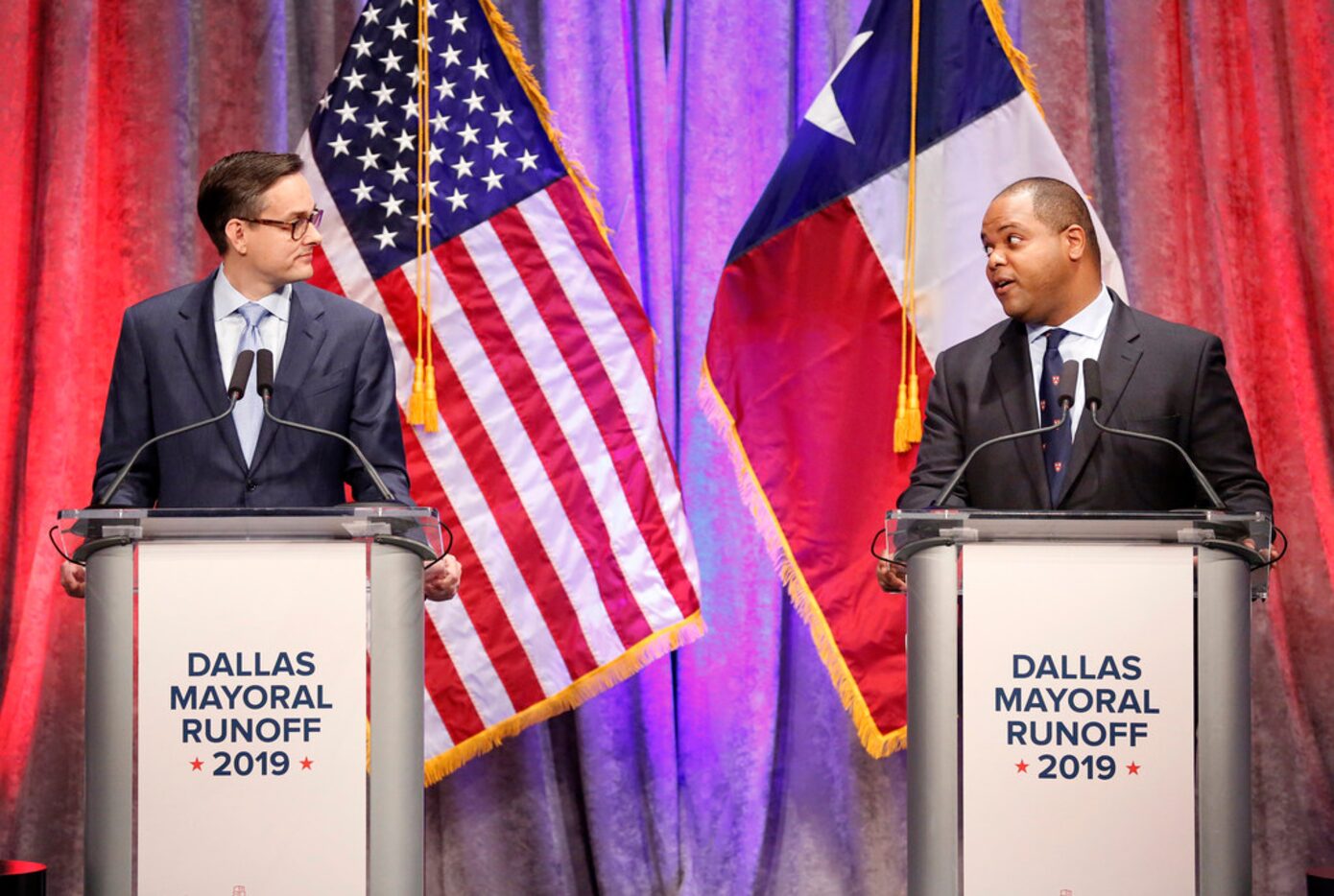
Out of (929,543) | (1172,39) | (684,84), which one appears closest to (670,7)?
(684,84)

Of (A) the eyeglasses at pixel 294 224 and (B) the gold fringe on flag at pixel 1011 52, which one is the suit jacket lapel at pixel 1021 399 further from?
(A) the eyeglasses at pixel 294 224

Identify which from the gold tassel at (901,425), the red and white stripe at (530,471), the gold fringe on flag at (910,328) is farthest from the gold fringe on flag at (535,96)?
the gold tassel at (901,425)

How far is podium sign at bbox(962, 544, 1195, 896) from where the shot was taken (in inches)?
84.0

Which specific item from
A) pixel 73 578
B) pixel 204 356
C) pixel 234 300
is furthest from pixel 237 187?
pixel 73 578

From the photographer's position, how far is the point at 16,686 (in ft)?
13.6

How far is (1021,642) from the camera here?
7.11ft

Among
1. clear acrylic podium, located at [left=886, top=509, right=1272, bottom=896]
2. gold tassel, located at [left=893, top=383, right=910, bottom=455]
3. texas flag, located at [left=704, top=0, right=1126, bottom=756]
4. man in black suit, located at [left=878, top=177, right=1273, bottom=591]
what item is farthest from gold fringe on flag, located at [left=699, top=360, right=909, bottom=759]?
clear acrylic podium, located at [left=886, top=509, right=1272, bottom=896]

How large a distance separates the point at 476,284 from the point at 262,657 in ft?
6.64

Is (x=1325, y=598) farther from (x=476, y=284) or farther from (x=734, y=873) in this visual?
(x=476, y=284)

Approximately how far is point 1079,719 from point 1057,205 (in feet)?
4.71

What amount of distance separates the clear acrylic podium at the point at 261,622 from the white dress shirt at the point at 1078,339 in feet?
4.81

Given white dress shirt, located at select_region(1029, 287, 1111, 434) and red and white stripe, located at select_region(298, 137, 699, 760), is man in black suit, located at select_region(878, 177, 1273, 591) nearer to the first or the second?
white dress shirt, located at select_region(1029, 287, 1111, 434)

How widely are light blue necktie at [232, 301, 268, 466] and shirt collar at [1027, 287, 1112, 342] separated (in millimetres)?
1620

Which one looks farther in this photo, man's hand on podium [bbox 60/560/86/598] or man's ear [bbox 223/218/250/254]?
man's ear [bbox 223/218/250/254]
